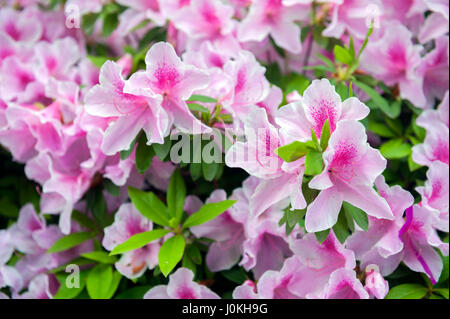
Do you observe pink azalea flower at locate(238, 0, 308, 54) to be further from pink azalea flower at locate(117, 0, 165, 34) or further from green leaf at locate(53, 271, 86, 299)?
green leaf at locate(53, 271, 86, 299)

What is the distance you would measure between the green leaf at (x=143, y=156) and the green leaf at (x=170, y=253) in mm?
150

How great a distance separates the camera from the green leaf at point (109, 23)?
1527 millimetres

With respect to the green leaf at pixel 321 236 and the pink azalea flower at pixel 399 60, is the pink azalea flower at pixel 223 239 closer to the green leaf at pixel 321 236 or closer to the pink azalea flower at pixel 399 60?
the green leaf at pixel 321 236

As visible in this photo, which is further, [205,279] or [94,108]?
[205,279]

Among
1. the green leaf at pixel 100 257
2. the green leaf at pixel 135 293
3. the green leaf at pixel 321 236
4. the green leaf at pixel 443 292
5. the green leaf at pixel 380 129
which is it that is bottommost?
the green leaf at pixel 135 293

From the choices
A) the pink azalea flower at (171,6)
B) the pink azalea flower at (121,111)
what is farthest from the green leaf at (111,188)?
the pink azalea flower at (171,6)

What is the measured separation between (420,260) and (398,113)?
38cm

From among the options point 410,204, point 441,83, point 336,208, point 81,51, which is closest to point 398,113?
point 441,83

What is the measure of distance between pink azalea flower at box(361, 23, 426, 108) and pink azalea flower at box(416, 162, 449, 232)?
0.24 m

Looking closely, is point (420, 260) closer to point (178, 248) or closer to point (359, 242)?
point (359, 242)

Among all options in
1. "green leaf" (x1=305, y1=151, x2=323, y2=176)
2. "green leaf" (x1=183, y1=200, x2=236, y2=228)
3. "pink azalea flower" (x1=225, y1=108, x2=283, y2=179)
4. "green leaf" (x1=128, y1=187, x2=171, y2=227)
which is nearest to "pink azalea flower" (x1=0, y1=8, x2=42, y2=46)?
"green leaf" (x1=128, y1=187, x2=171, y2=227)

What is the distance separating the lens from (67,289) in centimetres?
121

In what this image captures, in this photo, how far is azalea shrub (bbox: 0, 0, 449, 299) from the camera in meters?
0.92

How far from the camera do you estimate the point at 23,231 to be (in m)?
1.31
